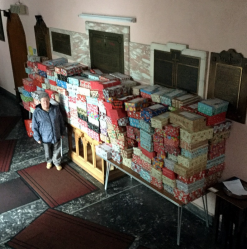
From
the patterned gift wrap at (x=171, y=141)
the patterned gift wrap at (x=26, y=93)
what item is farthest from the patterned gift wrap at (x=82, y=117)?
the patterned gift wrap at (x=26, y=93)

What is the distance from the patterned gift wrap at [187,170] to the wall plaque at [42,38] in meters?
4.76

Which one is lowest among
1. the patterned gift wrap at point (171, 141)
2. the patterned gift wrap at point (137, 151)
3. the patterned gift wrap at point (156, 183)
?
the patterned gift wrap at point (156, 183)

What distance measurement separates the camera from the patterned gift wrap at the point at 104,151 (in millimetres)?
4961

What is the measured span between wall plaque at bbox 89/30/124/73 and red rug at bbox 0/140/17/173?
101 inches

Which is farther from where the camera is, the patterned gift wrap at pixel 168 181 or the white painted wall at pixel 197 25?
the patterned gift wrap at pixel 168 181

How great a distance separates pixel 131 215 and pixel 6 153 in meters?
3.36

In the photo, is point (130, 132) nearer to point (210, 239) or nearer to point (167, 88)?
point (167, 88)

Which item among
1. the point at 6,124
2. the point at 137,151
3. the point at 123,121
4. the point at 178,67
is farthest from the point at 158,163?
the point at 6,124

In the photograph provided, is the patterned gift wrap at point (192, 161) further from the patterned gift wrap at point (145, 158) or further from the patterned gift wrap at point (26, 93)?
the patterned gift wrap at point (26, 93)

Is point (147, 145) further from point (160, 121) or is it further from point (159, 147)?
point (160, 121)

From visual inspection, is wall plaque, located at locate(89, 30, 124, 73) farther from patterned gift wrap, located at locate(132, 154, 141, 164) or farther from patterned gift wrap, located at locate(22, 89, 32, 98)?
patterned gift wrap, located at locate(22, 89, 32, 98)

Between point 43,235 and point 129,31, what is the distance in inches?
131

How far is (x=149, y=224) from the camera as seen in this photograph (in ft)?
14.8

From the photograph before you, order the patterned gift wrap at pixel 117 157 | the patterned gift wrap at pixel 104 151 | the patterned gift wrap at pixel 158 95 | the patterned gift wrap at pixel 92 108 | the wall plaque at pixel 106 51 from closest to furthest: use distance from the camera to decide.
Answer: the patterned gift wrap at pixel 158 95 → the patterned gift wrap at pixel 117 157 → the patterned gift wrap at pixel 104 151 → the patterned gift wrap at pixel 92 108 → the wall plaque at pixel 106 51
